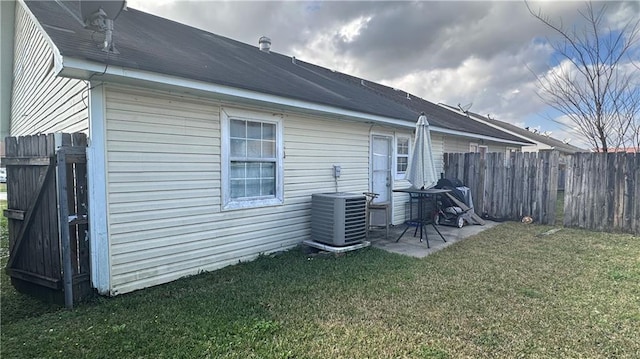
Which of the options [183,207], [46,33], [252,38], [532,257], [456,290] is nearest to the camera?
[46,33]

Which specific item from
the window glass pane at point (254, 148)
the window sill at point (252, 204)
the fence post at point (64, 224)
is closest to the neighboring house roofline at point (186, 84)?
the window glass pane at point (254, 148)

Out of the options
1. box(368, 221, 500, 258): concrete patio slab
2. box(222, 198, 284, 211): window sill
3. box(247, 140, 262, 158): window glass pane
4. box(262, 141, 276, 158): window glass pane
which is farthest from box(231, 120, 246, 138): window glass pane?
box(368, 221, 500, 258): concrete patio slab

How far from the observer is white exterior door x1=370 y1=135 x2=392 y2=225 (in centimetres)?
803

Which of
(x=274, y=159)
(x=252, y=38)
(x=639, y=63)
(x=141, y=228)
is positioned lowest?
(x=141, y=228)

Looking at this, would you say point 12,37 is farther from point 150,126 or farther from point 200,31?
point 150,126

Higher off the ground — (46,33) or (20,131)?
(46,33)

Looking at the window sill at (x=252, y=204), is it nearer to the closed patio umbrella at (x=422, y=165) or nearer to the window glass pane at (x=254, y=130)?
the window glass pane at (x=254, y=130)

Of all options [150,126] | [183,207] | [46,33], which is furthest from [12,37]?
[183,207]

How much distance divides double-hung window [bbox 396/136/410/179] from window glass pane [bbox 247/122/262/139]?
4.30 m

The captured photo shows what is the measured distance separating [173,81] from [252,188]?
2.06m

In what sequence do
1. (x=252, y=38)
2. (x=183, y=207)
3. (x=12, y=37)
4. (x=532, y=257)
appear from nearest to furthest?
(x=183, y=207) < (x=532, y=257) < (x=12, y=37) < (x=252, y=38)

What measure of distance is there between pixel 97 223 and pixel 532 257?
618cm

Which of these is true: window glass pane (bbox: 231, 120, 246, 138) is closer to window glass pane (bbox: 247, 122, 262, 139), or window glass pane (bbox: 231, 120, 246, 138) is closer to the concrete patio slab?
window glass pane (bbox: 247, 122, 262, 139)

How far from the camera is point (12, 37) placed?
7.35 metres
